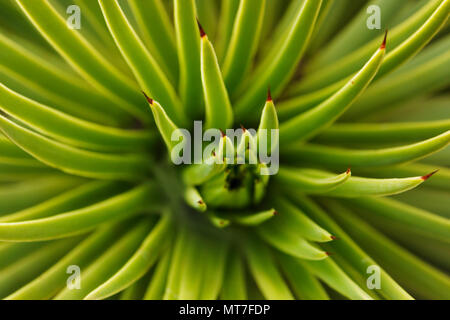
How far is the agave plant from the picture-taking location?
0.68m

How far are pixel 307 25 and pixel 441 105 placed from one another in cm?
36

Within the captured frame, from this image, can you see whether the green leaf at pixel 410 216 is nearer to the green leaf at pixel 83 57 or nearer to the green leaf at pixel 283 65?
the green leaf at pixel 283 65

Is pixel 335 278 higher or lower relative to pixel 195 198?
lower

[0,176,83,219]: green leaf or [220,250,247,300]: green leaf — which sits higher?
[0,176,83,219]: green leaf

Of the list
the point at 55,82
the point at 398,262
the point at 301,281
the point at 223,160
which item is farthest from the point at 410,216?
the point at 55,82

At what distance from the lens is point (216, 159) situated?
0.62 m

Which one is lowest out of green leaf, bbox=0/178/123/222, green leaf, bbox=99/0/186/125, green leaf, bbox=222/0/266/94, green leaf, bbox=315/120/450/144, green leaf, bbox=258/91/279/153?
green leaf, bbox=0/178/123/222

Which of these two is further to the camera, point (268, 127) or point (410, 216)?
point (410, 216)

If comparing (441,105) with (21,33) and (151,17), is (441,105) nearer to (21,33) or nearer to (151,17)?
(151,17)

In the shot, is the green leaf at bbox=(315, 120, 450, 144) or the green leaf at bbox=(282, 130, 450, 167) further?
the green leaf at bbox=(315, 120, 450, 144)

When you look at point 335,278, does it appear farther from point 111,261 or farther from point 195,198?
point 111,261

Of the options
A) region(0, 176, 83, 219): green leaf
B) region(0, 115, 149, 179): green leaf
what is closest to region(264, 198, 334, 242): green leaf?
region(0, 115, 149, 179): green leaf

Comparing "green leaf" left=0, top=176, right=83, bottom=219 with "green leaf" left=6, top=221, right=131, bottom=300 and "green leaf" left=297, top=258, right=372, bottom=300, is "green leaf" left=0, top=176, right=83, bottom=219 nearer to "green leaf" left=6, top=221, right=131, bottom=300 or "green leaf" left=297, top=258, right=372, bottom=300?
"green leaf" left=6, top=221, right=131, bottom=300

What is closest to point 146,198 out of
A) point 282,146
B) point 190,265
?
point 190,265
